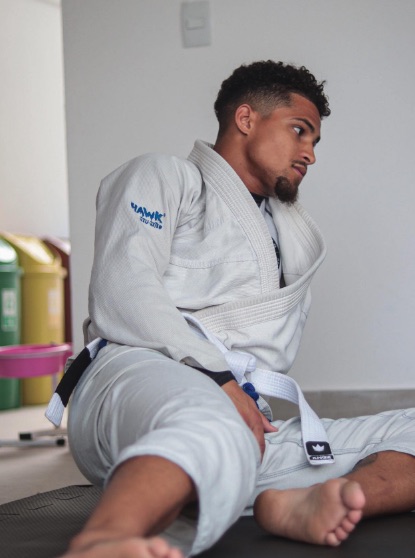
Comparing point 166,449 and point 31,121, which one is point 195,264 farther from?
point 31,121

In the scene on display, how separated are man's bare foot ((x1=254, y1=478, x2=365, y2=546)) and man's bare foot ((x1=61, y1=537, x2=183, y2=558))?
40cm

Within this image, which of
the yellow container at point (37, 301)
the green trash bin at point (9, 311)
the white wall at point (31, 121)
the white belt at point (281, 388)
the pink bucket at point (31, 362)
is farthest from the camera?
the white wall at point (31, 121)

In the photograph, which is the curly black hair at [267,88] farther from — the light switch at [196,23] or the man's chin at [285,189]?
the light switch at [196,23]

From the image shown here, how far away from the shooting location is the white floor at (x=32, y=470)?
2.26m

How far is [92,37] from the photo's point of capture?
9.24 feet

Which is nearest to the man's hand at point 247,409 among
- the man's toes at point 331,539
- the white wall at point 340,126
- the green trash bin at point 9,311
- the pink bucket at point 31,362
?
the man's toes at point 331,539

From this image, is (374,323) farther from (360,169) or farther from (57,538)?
(57,538)

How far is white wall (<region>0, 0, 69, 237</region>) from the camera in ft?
17.2

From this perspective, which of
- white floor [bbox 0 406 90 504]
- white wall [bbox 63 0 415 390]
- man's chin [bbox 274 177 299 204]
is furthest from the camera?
white wall [bbox 63 0 415 390]

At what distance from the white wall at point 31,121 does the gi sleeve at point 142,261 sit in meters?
3.70

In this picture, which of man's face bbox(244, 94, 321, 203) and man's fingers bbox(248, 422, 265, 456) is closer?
man's fingers bbox(248, 422, 265, 456)

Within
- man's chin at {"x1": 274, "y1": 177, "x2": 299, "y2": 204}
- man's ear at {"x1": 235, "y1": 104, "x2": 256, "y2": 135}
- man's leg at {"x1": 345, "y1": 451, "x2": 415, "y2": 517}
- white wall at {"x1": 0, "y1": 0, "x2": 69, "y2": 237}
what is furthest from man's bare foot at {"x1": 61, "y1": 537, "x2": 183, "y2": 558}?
white wall at {"x1": 0, "y1": 0, "x2": 69, "y2": 237}

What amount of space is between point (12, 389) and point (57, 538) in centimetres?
307

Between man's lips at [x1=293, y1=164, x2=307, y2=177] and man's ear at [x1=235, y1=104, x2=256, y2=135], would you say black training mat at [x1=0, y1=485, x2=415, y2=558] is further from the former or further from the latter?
man's ear at [x1=235, y1=104, x2=256, y2=135]
